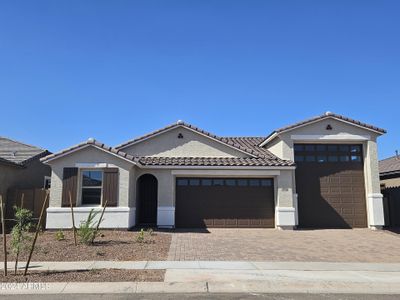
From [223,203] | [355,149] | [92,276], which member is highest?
[355,149]

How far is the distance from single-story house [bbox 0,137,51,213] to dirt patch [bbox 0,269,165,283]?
10.4 metres

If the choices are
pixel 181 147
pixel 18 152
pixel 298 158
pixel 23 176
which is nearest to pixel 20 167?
pixel 23 176

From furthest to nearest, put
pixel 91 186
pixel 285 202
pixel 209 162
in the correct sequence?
pixel 209 162 → pixel 285 202 → pixel 91 186

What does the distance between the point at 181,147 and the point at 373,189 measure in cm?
976

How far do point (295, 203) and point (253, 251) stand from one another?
22.6 ft

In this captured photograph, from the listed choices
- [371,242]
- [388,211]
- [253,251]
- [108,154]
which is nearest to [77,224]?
[108,154]

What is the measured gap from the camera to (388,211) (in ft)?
68.8

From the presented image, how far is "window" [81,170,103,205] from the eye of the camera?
1711 centimetres

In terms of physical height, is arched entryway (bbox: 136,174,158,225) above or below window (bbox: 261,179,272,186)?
below

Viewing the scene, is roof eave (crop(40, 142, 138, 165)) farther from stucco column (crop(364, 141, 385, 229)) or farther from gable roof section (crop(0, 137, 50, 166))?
stucco column (crop(364, 141, 385, 229))

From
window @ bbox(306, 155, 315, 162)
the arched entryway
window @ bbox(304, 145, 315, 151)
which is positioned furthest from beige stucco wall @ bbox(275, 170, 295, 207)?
the arched entryway

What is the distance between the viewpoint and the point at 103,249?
12.1 metres

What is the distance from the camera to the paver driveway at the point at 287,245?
459 inches

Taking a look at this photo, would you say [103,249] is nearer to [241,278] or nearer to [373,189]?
[241,278]
